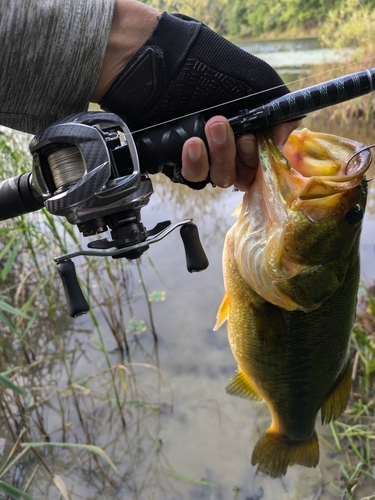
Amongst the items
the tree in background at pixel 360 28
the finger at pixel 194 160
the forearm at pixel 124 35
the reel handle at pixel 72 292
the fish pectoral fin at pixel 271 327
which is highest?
the tree in background at pixel 360 28

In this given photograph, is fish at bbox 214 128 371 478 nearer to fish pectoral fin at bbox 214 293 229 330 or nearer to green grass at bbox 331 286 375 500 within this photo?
fish pectoral fin at bbox 214 293 229 330

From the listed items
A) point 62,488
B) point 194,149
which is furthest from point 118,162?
point 62,488

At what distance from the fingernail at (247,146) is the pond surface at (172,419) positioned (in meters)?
2.06

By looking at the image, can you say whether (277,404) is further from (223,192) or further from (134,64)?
(223,192)

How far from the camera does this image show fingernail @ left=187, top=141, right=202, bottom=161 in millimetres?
1202

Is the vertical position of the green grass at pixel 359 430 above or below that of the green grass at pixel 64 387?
below

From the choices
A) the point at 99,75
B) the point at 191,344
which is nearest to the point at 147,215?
the point at 191,344

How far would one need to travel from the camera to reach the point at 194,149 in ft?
3.97

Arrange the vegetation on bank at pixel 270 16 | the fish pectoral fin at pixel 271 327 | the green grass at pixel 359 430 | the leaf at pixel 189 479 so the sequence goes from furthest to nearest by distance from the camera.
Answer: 1. the vegetation on bank at pixel 270 16
2. the leaf at pixel 189 479
3. the green grass at pixel 359 430
4. the fish pectoral fin at pixel 271 327

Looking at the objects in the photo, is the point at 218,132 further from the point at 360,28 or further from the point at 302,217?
the point at 360,28

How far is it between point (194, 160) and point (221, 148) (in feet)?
0.29

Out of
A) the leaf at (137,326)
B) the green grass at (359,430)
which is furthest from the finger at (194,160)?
the leaf at (137,326)

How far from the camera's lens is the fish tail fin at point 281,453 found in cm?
195

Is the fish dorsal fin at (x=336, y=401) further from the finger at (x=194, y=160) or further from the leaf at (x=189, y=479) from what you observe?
the finger at (x=194, y=160)
